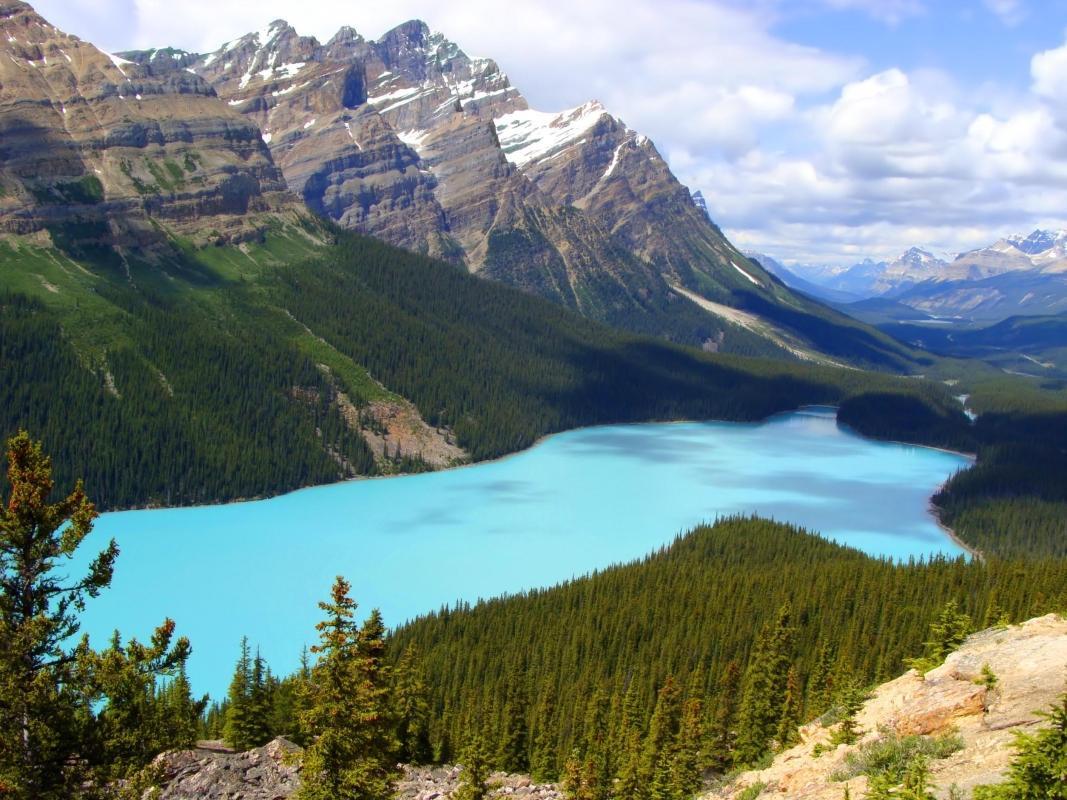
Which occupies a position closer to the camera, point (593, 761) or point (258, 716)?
point (593, 761)

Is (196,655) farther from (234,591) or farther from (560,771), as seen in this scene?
(560,771)

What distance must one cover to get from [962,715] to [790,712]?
2026 cm

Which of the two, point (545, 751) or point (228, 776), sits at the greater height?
point (228, 776)

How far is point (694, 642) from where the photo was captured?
6831 centimetres

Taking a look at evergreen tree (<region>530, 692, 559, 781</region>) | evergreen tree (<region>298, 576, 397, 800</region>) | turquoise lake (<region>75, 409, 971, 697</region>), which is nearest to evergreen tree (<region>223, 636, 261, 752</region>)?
evergreen tree (<region>530, 692, 559, 781</region>)

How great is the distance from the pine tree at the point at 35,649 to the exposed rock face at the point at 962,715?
18014 mm

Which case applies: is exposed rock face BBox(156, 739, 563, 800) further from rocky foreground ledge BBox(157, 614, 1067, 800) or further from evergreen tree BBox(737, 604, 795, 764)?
evergreen tree BBox(737, 604, 795, 764)

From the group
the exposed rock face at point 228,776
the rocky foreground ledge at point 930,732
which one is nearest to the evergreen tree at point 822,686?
the rocky foreground ledge at point 930,732

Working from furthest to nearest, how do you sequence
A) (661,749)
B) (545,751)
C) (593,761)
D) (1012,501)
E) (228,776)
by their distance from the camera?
(1012,501) < (545,751) < (661,749) < (593,761) < (228,776)

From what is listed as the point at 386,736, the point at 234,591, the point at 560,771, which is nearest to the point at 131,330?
the point at 234,591

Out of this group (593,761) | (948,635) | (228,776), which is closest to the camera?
(228,776)

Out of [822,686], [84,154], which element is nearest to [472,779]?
[822,686]

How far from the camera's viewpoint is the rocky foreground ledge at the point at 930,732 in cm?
2405

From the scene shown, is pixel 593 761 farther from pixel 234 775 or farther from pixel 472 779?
pixel 234 775
